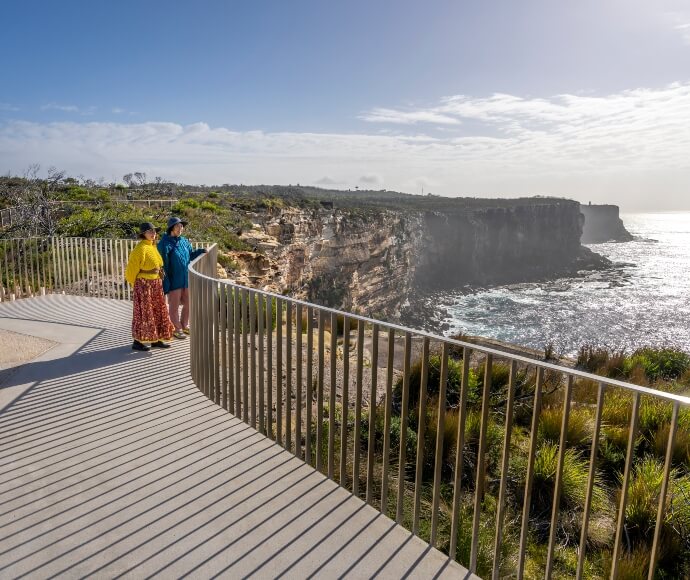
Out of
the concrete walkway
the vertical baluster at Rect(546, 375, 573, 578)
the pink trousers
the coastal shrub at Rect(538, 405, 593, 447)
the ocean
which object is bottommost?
the ocean

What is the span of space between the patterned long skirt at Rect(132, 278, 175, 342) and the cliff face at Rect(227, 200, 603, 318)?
974 cm

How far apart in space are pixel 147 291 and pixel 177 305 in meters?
0.93

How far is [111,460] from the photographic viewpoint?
368 cm

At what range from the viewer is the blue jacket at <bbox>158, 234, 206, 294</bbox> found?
697 centimetres

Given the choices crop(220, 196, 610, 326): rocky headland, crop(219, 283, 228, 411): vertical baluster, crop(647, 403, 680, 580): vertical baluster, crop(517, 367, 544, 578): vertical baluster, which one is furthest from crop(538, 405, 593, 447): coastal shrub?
crop(220, 196, 610, 326): rocky headland

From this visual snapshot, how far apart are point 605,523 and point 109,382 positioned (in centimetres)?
479

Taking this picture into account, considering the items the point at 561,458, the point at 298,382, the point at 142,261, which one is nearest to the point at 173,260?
the point at 142,261

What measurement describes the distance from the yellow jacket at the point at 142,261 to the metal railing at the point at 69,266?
4981mm

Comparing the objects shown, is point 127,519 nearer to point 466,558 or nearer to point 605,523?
point 466,558

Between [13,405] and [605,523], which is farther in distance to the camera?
[13,405]

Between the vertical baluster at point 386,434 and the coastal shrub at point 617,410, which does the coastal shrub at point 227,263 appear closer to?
the coastal shrub at point 617,410

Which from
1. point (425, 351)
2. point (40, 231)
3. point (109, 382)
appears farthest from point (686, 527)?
point (40, 231)

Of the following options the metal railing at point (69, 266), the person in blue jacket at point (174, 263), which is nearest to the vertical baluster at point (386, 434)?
the person in blue jacket at point (174, 263)

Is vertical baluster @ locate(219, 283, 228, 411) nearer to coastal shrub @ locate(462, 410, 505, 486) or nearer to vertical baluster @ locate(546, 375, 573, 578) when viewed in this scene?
coastal shrub @ locate(462, 410, 505, 486)
